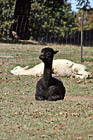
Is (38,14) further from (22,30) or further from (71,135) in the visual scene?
(71,135)

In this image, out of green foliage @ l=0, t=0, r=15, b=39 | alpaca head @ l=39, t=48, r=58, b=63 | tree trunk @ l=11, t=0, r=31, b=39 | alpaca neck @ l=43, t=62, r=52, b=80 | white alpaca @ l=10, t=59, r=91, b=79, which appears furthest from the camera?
green foliage @ l=0, t=0, r=15, b=39

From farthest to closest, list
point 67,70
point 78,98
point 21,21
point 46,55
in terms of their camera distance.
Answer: point 21,21 < point 67,70 < point 78,98 < point 46,55

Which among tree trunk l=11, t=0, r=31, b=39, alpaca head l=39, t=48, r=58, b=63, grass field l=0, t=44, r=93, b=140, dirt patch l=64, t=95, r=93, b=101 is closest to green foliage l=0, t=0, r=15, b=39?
tree trunk l=11, t=0, r=31, b=39

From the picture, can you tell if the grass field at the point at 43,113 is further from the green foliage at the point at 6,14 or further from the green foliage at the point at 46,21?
the green foliage at the point at 46,21

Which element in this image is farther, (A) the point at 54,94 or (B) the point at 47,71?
(A) the point at 54,94

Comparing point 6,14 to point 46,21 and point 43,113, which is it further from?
point 43,113

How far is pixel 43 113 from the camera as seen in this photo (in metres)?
8.77

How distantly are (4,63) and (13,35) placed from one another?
13476 mm

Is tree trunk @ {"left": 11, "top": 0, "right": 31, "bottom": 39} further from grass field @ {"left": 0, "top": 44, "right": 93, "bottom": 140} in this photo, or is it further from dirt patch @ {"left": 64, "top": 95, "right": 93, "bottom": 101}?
dirt patch @ {"left": 64, "top": 95, "right": 93, "bottom": 101}

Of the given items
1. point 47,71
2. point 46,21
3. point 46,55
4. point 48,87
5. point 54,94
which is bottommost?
point 46,21

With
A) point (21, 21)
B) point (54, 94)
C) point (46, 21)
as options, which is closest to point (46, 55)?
point (54, 94)

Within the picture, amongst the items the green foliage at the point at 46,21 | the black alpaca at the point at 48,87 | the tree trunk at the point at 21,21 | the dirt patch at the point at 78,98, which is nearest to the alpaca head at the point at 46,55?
the black alpaca at the point at 48,87

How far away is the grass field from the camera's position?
722 centimetres

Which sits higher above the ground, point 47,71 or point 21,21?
point 47,71
